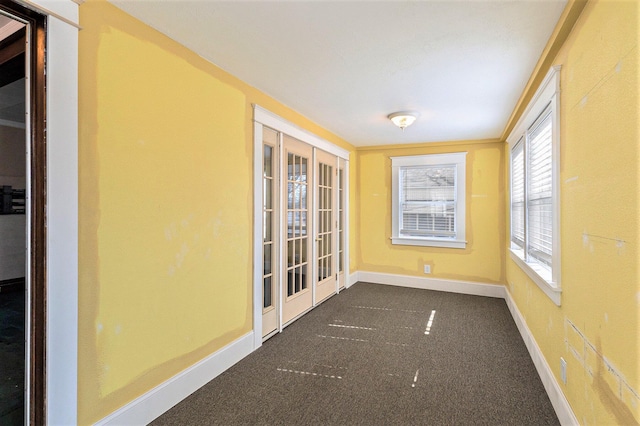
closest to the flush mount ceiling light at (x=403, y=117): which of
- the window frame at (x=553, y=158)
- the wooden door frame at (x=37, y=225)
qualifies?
the window frame at (x=553, y=158)

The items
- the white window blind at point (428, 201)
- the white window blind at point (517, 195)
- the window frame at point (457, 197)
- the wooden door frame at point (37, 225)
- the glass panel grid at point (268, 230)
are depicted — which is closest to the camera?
the wooden door frame at point (37, 225)

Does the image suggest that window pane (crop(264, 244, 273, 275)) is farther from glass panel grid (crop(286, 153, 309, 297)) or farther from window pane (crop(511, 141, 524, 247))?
window pane (crop(511, 141, 524, 247))

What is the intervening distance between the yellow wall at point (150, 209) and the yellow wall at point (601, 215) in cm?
235

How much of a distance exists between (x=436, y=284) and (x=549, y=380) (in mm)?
2919

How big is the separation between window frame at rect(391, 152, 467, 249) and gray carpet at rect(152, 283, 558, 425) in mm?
1500

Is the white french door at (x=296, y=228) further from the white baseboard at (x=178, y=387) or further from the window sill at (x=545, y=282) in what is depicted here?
the window sill at (x=545, y=282)

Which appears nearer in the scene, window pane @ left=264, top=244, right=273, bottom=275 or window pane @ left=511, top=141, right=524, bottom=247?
window pane @ left=264, top=244, right=273, bottom=275

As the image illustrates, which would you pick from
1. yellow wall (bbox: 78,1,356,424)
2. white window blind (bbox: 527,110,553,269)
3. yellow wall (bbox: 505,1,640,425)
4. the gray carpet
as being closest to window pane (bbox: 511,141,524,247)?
white window blind (bbox: 527,110,553,269)

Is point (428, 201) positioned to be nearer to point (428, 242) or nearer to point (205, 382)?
point (428, 242)

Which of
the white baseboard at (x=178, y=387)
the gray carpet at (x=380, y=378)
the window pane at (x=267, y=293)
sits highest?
the window pane at (x=267, y=293)

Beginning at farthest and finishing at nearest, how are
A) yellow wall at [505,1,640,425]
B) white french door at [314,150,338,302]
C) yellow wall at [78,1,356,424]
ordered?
1. white french door at [314,150,338,302]
2. yellow wall at [78,1,356,424]
3. yellow wall at [505,1,640,425]

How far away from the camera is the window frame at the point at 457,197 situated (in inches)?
194

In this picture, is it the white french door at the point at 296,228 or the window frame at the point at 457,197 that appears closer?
the white french door at the point at 296,228

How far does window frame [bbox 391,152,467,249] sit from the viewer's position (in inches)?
194
